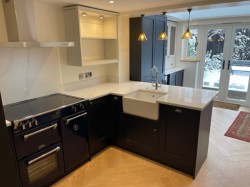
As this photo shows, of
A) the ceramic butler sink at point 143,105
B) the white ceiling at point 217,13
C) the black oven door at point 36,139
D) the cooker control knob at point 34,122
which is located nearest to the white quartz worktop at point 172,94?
the ceramic butler sink at point 143,105

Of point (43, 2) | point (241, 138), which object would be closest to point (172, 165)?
point (241, 138)

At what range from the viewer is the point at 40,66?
2613mm

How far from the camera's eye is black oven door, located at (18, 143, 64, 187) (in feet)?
6.53

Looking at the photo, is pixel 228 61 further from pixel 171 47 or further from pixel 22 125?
pixel 22 125

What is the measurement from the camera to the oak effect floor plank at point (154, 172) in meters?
2.35

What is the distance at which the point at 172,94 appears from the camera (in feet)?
8.83

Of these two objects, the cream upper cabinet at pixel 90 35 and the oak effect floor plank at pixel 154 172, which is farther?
the cream upper cabinet at pixel 90 35

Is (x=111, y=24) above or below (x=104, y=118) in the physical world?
above

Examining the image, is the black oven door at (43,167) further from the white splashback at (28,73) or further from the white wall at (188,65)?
the white wall at (188,65)

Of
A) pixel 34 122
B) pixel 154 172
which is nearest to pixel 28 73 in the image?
pixel 34 122

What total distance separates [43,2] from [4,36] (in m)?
0.71

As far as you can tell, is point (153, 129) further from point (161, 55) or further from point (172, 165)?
point (161, 55)

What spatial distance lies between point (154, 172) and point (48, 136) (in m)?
1.44

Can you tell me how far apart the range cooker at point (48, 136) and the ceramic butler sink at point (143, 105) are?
0.62m
